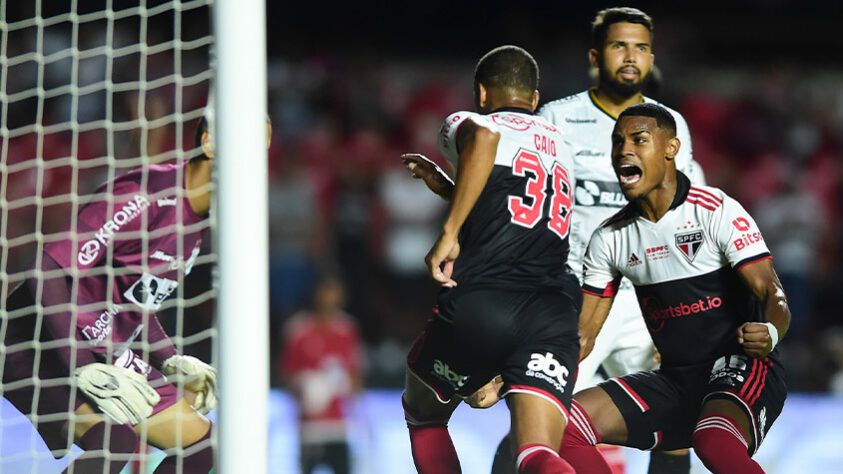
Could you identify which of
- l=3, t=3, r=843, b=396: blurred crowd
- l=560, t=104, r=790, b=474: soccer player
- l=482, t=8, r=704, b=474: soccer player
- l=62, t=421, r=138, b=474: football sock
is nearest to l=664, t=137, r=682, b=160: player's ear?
l=560, t=104, r=790, b=474: soccer player

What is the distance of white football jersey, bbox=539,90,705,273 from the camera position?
181 inches

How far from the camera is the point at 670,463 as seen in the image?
4.43 m

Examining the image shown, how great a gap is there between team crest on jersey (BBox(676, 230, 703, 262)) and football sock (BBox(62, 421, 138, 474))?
2.34m

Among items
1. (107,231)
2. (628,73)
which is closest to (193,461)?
(107,231)

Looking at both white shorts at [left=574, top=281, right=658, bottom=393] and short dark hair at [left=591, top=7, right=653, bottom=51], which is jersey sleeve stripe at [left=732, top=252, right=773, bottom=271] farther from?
short dark hair at [left=591, top=7, right=653, bottom=51]

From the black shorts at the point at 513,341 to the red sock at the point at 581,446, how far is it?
0.28m

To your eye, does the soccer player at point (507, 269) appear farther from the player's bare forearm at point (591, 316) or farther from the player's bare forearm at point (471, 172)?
the player's bare forearm at point (591, 316)

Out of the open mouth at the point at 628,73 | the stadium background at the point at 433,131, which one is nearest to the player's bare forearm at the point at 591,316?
the open mouth at the point at 628,73

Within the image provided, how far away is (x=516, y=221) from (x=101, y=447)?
1909 millimetres

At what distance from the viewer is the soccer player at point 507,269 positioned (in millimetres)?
3365

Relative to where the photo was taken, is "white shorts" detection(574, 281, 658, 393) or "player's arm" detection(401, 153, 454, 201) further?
"white shorts" detection(574, 281, 658, 393)

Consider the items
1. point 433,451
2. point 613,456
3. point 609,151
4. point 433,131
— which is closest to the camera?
point 433,451

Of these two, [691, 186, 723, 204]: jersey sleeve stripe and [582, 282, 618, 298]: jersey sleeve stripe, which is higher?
[691, 186, 723, 204]: jersey sleeve stripe

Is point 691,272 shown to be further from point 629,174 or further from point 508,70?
point 508,70
